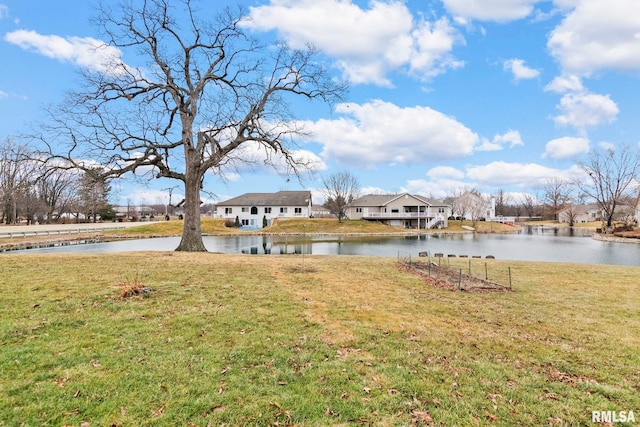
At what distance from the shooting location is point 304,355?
15.9 ft

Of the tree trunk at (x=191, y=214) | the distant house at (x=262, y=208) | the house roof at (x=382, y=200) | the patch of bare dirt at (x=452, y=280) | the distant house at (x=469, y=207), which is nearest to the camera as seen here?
the patch of bare dirt at (x=452, y=280)

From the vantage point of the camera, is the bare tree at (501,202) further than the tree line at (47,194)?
Yes

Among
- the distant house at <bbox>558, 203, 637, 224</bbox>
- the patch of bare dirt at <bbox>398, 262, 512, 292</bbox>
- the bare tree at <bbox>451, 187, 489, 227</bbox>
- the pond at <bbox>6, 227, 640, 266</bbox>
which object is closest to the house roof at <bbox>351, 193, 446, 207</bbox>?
the bare tree at <bbox>451, 187, 489, 227</bbox>

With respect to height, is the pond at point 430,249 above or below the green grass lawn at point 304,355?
below

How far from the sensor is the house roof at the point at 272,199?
60.8m

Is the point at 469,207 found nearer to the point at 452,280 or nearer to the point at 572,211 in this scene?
the point at 572,211

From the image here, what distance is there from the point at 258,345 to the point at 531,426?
11.9 ft

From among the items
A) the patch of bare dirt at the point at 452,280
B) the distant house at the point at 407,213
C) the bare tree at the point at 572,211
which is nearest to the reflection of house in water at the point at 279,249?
the patch of bare dirt at the point at 452,280

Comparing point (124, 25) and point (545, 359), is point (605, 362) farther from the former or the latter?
point (124, 25)

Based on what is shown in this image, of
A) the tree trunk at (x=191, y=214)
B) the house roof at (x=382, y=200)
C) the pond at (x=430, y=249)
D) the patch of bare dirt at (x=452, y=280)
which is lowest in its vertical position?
the pond at (x=430, y=249)

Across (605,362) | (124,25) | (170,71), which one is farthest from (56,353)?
(124,25)

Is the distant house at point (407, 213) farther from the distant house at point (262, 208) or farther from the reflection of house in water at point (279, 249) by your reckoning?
the reflection of house in water at point (279, 249)

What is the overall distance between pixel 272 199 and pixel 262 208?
273cm

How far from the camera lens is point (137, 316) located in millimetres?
6246
